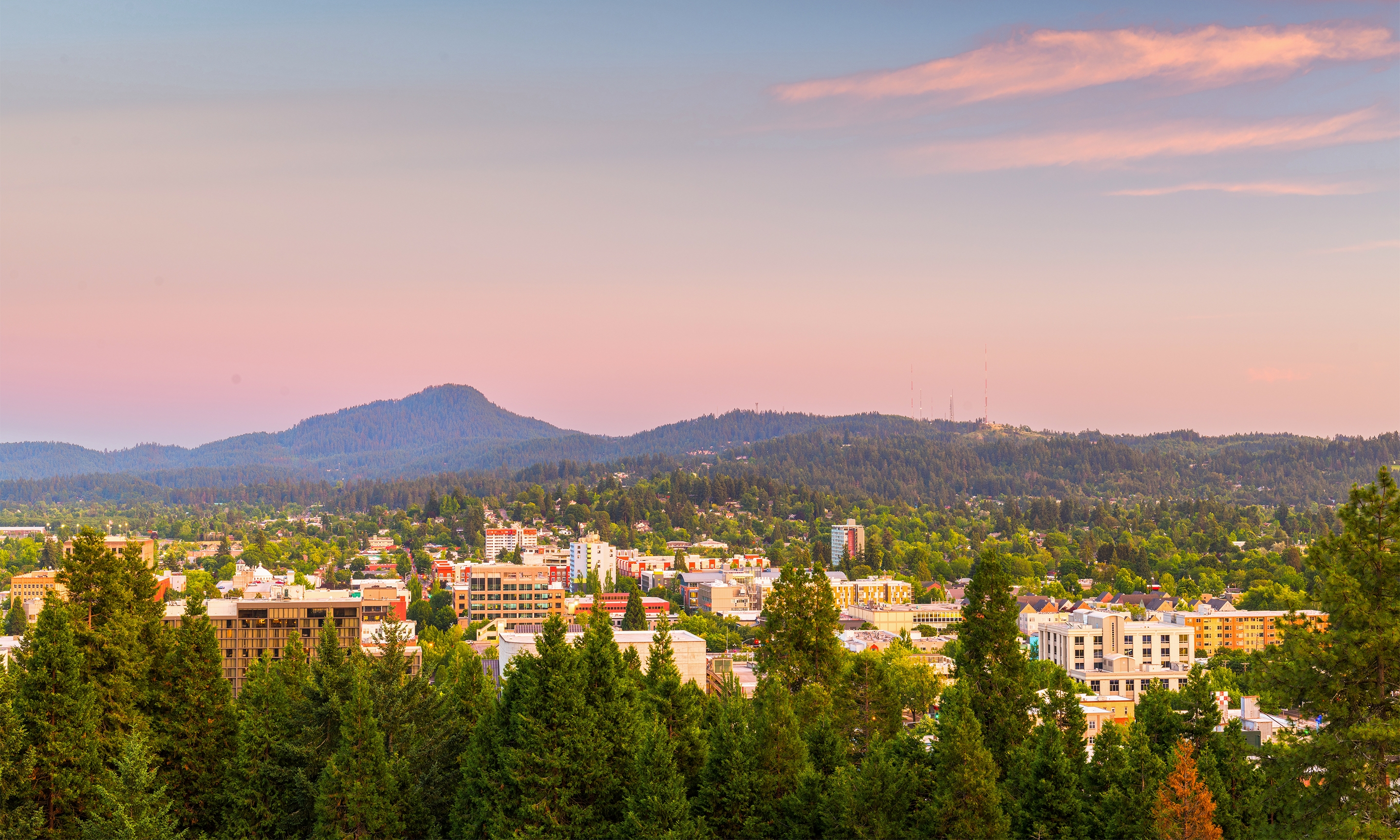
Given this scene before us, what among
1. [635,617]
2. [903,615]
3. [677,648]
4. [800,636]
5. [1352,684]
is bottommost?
[903,615]

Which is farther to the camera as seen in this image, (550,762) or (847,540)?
(847,540)

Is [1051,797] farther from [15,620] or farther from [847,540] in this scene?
[847,540]

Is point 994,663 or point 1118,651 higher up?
point 994,663

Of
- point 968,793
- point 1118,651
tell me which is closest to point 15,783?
point 968,793

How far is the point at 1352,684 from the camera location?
16.6 meters

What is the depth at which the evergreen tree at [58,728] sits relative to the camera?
23.6 m

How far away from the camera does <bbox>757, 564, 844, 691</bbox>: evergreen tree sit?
2714cm

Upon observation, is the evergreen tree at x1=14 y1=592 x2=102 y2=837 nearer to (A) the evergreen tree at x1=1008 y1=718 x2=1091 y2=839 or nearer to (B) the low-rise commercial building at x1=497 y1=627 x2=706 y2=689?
(A) the evergreen tree at x1=1008 y1=718 x2=1091 y2=839

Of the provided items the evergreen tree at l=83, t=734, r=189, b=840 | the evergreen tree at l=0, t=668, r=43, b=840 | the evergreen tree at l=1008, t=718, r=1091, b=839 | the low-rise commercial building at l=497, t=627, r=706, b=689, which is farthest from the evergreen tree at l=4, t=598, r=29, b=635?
the evergreen tree at l=1008, t=718, r=1091, b=839

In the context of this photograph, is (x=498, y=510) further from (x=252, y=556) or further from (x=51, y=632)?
(x=51, y=632)

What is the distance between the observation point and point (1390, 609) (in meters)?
16.4

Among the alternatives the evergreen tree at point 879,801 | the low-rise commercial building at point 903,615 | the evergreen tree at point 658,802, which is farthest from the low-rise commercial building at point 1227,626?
the evergreen tree at point 658,802

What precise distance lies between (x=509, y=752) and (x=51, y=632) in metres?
9.22

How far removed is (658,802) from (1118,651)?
50578 millimetres
